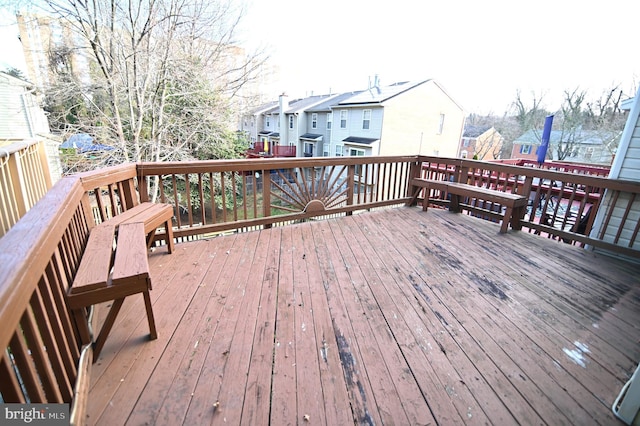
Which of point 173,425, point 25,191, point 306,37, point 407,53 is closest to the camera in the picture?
point 173,425

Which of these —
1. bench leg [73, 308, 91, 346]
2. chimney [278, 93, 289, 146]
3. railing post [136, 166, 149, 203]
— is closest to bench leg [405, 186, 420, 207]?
railing post [136, 166, 149, 203]

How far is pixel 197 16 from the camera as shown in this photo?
21.1ft

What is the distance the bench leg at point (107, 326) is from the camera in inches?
57.3

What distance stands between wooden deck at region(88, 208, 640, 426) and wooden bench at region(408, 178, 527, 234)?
80 centimetres

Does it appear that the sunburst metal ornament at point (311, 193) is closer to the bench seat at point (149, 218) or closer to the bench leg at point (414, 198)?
the bench seat at point (149, 218)

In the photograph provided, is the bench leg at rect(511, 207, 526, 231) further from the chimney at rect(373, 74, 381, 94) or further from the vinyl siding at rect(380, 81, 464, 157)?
the chimney at rect(373, 74, 381, 94)

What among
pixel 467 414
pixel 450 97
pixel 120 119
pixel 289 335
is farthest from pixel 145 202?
pixel 450 97

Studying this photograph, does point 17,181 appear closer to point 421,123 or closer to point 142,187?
point 142,187

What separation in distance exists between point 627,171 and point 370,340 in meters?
3.55

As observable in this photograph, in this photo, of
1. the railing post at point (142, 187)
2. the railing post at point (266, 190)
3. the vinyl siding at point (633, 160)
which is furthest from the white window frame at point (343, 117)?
A: the railing post at point (142, 187)

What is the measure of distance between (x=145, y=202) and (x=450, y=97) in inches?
629

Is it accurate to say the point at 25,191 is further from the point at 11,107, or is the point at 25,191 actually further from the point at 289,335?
the point at 11,107

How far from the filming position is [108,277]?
1.43m

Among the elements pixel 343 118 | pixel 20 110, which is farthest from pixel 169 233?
pixel 343 118
